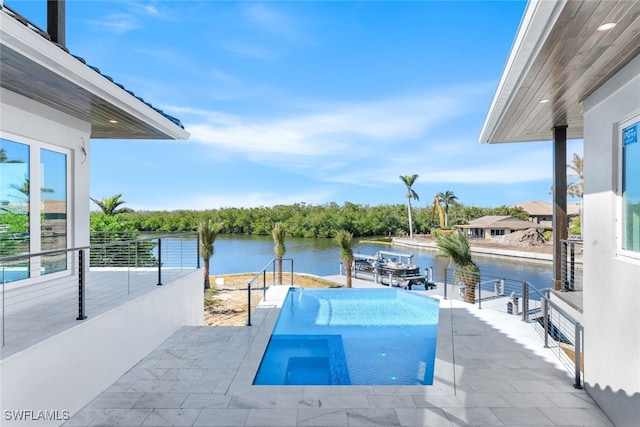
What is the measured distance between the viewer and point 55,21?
5.14 metres

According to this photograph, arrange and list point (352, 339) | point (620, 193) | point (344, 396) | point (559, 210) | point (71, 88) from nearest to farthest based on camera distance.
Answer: point (620, 193) → point (344, 396) → point (71, 88) → point (559, 210) → point (352, 339)

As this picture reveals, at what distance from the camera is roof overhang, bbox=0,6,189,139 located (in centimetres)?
307

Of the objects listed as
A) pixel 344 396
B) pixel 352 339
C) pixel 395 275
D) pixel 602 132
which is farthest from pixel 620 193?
pixel 395 275

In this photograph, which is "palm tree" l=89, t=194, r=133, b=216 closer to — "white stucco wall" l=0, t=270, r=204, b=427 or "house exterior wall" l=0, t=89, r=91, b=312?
"house exterior wall" l=0, t=89, r=91, b=312

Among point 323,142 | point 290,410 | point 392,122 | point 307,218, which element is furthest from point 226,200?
point 290,410

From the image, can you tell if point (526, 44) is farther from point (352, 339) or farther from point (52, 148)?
point (52, 148)

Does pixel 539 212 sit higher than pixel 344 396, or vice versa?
pixel 539 212

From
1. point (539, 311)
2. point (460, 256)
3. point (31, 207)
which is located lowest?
point (539, 311)

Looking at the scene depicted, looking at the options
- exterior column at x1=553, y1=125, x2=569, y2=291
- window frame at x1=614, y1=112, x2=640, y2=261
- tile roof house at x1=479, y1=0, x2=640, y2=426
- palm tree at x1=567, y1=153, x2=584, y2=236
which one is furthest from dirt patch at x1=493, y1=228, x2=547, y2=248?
window frame at x1=614, y1=112, x2=640, y2=261

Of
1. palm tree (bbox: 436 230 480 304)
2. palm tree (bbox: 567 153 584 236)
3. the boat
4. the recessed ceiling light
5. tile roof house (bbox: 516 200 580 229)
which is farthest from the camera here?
tile roof house (bbox: 516 200 580 229)

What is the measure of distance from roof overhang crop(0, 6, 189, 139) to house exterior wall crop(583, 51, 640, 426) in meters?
5.05

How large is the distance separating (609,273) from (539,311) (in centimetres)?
680

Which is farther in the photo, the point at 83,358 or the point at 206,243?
the point at 206,243

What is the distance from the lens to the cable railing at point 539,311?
448 centimetres
